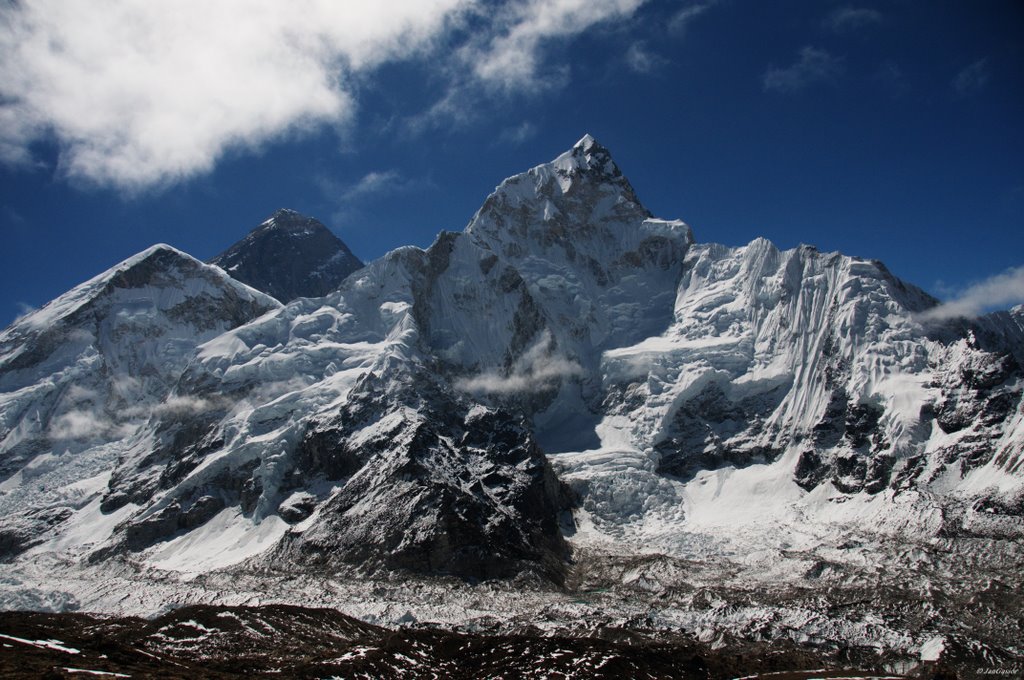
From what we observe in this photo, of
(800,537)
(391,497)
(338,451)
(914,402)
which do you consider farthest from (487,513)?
(914,402)

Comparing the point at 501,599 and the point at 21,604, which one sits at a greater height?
the point at 21,604

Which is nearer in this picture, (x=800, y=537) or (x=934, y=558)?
(x=934, y=558)

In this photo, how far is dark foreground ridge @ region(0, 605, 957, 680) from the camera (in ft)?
356

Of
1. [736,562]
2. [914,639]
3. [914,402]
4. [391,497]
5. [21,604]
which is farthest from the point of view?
[914,402]

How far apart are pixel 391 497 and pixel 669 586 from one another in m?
52.8

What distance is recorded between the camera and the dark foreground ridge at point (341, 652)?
356 ft

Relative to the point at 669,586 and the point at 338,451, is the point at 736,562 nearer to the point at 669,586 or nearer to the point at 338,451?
the point at 669,586

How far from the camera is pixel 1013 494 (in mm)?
144875

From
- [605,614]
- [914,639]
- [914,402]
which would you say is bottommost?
[914,639]

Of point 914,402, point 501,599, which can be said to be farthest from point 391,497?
point 914,402

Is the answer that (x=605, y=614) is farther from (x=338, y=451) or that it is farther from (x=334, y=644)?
(x=338, y=451)

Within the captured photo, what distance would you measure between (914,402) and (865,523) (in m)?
32.0

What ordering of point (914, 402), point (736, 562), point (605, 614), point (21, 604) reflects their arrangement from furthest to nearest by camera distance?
1. point (914, 402)
2. point (736, 562)
3. point (21, 604)
4. point (605, 614)

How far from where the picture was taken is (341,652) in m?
117
